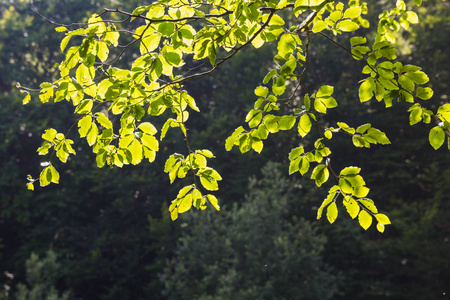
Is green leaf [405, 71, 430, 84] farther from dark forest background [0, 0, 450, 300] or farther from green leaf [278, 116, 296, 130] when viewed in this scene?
dark forest background [0, 0, 450, 300]

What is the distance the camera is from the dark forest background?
12.0 metres

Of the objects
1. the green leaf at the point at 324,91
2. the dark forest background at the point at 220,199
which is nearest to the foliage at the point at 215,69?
the green leaf at the point at 324,91

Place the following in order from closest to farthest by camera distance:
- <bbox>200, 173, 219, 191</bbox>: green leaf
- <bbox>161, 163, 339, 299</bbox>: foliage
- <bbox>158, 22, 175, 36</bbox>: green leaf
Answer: <bbox>158, 22, 175, 36</bbox>: green leaf < <bbox>200, 173, 219, 191</bbox>: green leaf < <bbox>161, 163, 339, 299</bbox>: foliage

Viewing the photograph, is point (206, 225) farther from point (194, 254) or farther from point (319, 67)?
point (319, 67)

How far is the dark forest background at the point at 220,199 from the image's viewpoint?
39.4 feet

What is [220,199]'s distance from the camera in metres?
16.5

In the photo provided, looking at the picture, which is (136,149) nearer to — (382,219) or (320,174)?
(320,174)

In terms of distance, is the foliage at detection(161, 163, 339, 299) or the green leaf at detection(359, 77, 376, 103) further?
the foliage at detection(161, 163, 339, 299)

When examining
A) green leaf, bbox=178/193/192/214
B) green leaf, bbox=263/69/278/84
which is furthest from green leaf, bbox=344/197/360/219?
green leaf, bbox=178/193/192/214

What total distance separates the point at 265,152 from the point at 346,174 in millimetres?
14779

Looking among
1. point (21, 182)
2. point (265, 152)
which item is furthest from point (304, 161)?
point (21, 182)

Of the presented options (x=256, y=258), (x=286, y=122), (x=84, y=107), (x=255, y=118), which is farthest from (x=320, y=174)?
(x=256, y=258)

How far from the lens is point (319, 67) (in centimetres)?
1762

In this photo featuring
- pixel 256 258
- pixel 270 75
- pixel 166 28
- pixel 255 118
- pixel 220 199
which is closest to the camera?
pixel 166 28
